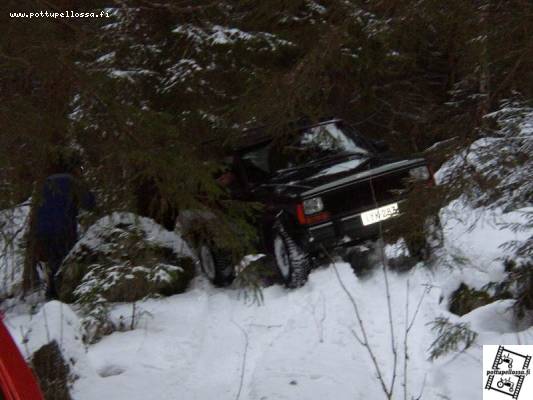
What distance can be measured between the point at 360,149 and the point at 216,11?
2.39 meters

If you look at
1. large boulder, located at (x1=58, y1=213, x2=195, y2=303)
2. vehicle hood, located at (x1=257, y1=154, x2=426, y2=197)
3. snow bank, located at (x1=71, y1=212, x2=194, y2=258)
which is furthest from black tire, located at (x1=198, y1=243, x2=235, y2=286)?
large boulder, located at (x1=58, y1=213, x2=195, y2=303)

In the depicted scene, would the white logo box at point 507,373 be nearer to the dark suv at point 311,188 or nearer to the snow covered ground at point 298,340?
the snow covered ground at point 298,340

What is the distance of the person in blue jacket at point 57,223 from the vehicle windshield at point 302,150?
6.56ft

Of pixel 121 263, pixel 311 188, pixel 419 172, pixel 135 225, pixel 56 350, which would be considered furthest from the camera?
pixel 311 188

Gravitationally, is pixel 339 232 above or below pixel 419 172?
below

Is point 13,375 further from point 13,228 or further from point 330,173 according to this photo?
point 330,173

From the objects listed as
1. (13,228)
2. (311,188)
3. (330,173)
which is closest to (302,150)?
(330,173)

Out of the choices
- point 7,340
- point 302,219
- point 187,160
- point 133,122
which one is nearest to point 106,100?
point 133,122

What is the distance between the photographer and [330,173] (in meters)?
7.32

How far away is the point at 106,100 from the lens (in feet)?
16.8

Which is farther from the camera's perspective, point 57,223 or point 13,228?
point 57,223

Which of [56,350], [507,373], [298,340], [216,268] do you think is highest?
[216,268]

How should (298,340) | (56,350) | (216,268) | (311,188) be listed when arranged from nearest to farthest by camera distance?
(56,350) → (298,340) → (311,188) → (216,268)

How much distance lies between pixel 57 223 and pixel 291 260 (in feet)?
7.81
